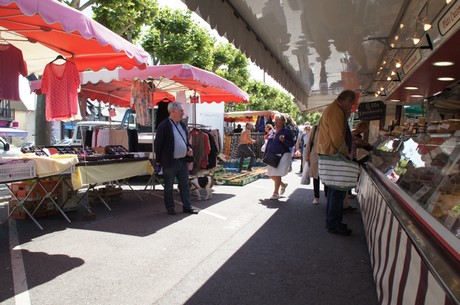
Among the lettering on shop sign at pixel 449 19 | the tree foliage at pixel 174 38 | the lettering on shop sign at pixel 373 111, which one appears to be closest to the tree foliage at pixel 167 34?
the tree foliage at pixel 174 38

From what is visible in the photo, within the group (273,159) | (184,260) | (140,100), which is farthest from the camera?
(140,100)

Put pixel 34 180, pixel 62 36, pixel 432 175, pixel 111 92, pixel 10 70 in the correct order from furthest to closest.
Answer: pixel 111 92, pixel 34 180, pixel 10 70, pixel 62 36, pixel 432 175

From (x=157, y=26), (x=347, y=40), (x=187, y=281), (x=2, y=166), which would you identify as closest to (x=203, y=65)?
(x=157, y=26)

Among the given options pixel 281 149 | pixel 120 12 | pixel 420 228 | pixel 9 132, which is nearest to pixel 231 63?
pixel 9 132

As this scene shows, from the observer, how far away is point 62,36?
5.28m

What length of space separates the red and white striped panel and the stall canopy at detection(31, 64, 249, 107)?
529 centimetres

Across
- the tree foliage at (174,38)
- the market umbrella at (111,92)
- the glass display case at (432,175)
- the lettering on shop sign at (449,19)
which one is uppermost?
the tree foliage at (174,38)

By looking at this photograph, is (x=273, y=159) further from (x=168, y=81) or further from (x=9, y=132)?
(x=9, y=132)

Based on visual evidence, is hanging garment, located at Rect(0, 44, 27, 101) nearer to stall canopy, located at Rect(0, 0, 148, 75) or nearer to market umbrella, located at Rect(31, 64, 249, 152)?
stall canopy, located at Rect(0, 0, 148, 75)

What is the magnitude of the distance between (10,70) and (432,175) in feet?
18.5

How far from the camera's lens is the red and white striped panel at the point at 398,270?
1742 millimetres

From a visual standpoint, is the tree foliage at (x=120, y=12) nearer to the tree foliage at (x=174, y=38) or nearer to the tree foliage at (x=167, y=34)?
the tree foliage at (x=167, y=34)

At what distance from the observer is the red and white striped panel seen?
68.6 inches

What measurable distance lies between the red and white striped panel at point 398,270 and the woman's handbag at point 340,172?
1238 mm
